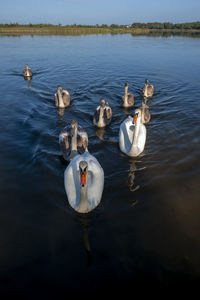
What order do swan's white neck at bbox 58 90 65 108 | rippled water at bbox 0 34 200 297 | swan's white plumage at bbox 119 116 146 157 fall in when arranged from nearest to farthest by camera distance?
rippled water at bbox 0 34 200 297, swan's white plumage at bbox 119 116 146 157, swan's white neck at bbox 58 90 65 108

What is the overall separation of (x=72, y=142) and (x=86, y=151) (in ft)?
3.28

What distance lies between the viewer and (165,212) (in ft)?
22.6

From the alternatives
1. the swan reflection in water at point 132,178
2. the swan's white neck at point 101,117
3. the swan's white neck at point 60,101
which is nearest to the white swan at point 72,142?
the swan reflection in water at point 132,178

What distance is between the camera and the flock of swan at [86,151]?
6.39 meters

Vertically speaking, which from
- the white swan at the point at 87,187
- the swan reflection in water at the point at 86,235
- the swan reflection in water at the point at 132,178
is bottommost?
the swan reflection in water at the point at 86,235

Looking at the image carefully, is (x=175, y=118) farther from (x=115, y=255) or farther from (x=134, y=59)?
(x=134, y=59)

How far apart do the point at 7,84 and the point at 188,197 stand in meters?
18.4

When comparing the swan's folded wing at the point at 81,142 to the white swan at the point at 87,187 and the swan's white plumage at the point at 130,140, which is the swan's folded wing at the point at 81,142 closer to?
the swan's white plumage at the point at 130,140

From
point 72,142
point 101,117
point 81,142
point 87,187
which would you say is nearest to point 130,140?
point 81,142

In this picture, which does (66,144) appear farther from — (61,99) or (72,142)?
(61,99)

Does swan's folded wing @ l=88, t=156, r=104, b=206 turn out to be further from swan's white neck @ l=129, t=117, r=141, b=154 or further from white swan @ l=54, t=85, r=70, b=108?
white swan @ l=54, t=85, r=70, b=108

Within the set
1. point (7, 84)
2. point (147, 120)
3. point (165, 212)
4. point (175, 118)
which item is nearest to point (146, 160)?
point (165, 212)

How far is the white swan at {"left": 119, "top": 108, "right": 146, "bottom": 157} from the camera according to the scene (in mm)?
8930

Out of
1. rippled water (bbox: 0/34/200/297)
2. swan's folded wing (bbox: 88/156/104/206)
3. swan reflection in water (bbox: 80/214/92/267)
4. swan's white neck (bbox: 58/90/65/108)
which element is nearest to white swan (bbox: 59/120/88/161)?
rippled water (bbox: 0/34/200/297)
